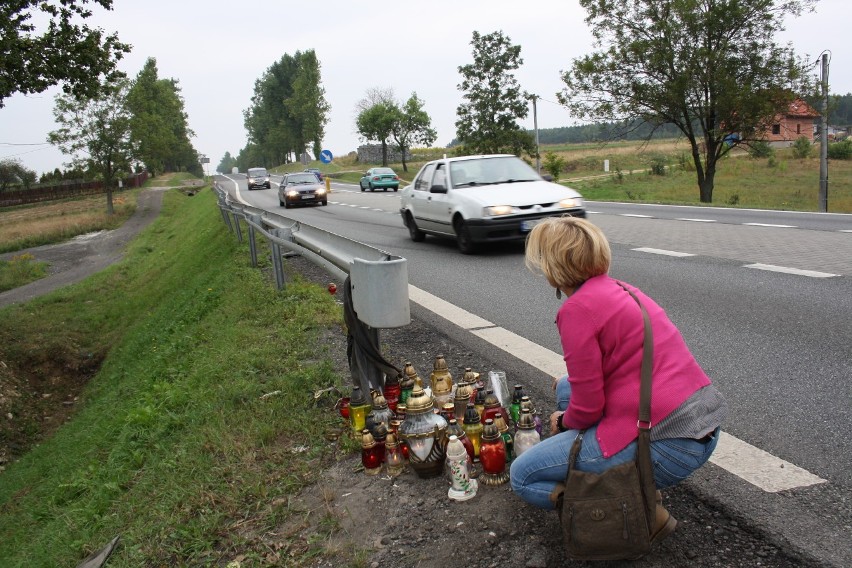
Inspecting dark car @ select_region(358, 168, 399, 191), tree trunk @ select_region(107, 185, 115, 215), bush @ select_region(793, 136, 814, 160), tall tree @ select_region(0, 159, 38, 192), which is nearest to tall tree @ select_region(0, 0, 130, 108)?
dark car @ select_region(358, 168, 399, 191)

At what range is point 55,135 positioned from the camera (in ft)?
164

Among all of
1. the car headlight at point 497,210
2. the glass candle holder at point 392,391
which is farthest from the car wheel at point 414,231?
the glass candle holder at point 392,391

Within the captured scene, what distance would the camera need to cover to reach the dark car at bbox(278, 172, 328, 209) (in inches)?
1140

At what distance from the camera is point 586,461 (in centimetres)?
248

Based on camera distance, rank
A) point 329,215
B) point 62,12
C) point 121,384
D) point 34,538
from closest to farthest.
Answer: point 34,538, point 121,384, point 62,12, point 329,215

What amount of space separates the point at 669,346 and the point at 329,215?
21.0m

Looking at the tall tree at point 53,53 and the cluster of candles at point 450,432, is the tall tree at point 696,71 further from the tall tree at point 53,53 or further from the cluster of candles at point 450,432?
the cluster of candles at point 450,432

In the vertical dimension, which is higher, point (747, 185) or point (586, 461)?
point (586, 461)

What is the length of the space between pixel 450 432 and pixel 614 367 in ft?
3.25

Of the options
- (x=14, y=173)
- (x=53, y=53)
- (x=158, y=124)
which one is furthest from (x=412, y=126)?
(x=53, y=53)

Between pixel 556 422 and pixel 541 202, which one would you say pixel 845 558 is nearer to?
pixel 556 422

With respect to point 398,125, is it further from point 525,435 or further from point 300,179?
point 525,435

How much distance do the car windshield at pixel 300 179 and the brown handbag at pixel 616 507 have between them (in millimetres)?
28491

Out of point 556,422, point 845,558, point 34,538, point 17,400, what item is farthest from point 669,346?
point 17,400
